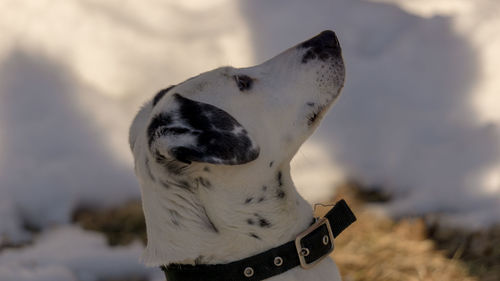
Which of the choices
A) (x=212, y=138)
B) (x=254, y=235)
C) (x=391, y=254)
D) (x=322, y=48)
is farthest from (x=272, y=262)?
(x=391, y=254)

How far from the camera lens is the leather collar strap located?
246 centimetres

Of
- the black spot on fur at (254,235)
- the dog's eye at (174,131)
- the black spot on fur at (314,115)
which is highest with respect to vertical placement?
the black spot on fur at (314,115)

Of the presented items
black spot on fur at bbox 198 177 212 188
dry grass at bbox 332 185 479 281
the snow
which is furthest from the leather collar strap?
the snow

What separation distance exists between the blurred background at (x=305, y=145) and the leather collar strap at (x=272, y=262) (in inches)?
60.0

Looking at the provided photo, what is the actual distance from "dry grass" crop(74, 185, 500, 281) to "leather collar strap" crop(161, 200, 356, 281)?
4.93ft

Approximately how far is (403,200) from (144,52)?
7.57ft

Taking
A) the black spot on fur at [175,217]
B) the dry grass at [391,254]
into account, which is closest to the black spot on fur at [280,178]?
the black spot on fur at [175,217]

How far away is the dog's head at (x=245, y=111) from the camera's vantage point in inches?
89.1

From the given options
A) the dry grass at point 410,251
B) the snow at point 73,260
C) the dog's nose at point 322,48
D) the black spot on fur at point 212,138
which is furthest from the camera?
the snow at point 73,260

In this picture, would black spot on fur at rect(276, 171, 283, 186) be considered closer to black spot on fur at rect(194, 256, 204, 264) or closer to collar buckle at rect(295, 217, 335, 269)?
collar buckle at rect(295, 217, 335, 269)

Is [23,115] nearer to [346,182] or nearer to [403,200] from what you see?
[346,182]

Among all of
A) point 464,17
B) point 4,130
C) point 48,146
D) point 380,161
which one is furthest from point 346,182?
point 4,130

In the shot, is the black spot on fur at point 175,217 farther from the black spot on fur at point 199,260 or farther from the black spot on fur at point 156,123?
the black spot on fur at point 156,123

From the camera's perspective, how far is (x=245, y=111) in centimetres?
256
